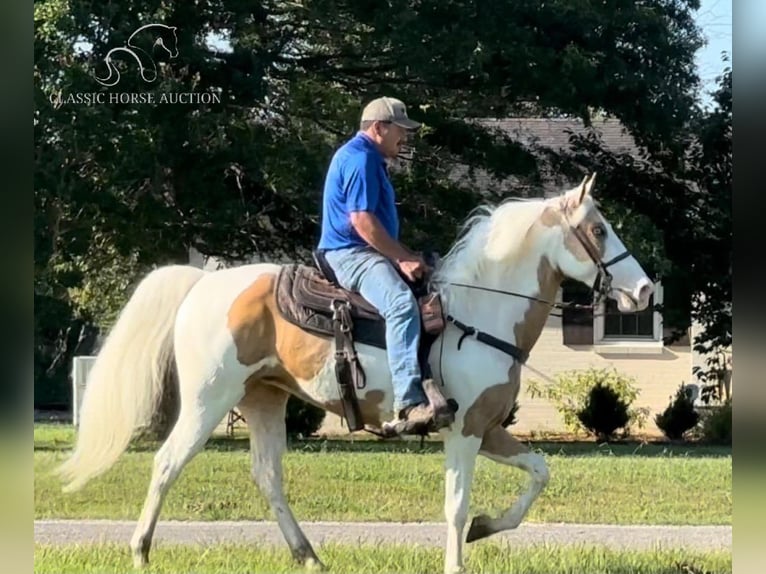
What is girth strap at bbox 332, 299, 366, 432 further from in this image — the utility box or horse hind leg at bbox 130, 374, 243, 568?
the utility box

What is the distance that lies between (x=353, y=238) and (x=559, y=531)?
1.67 m

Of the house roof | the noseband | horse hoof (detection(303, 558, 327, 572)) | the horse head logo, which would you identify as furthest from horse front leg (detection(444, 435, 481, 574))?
the horse head logo

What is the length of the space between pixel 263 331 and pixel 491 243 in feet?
3.58

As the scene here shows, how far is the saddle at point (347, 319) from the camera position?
14.6ft

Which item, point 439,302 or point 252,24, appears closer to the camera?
point 439,302

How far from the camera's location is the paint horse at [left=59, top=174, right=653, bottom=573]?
14.7 ft

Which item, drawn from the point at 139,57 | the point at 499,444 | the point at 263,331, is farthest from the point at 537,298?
the point at 139,57

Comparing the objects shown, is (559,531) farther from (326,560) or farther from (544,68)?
(544,68)

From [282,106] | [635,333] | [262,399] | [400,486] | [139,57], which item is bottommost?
[400,486]

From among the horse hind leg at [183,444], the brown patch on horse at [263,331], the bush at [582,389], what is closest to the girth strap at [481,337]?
the bush at [582,389]

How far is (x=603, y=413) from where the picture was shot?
190 inches

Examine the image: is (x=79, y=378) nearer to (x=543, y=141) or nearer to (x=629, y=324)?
(x=543, y=141)

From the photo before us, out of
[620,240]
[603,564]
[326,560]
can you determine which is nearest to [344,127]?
[620,240]

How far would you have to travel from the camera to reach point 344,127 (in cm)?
485
